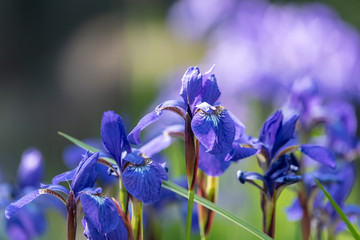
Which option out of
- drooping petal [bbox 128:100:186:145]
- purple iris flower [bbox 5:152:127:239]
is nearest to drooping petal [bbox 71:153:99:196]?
purple iris flower [bbox 5:152:127:239]

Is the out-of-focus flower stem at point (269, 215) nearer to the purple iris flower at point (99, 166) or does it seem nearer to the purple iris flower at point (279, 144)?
the purple iris flower at point (279, 144)

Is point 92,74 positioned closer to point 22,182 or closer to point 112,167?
point 22,182

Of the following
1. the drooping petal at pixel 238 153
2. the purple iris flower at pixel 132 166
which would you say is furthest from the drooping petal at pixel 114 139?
the drooping petal at pixel 238 153

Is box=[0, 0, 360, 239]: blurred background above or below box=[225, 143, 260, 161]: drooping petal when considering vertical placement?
below

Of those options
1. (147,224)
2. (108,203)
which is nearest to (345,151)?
(147,224)

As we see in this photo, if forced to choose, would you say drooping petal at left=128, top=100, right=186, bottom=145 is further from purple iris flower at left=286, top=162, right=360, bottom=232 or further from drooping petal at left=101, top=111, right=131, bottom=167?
purple iris flower at left=286, top=162, right=360, bottom=232

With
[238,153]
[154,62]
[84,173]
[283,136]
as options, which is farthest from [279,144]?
[154,62]

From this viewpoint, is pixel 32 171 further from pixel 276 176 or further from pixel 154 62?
pixel 154 62
